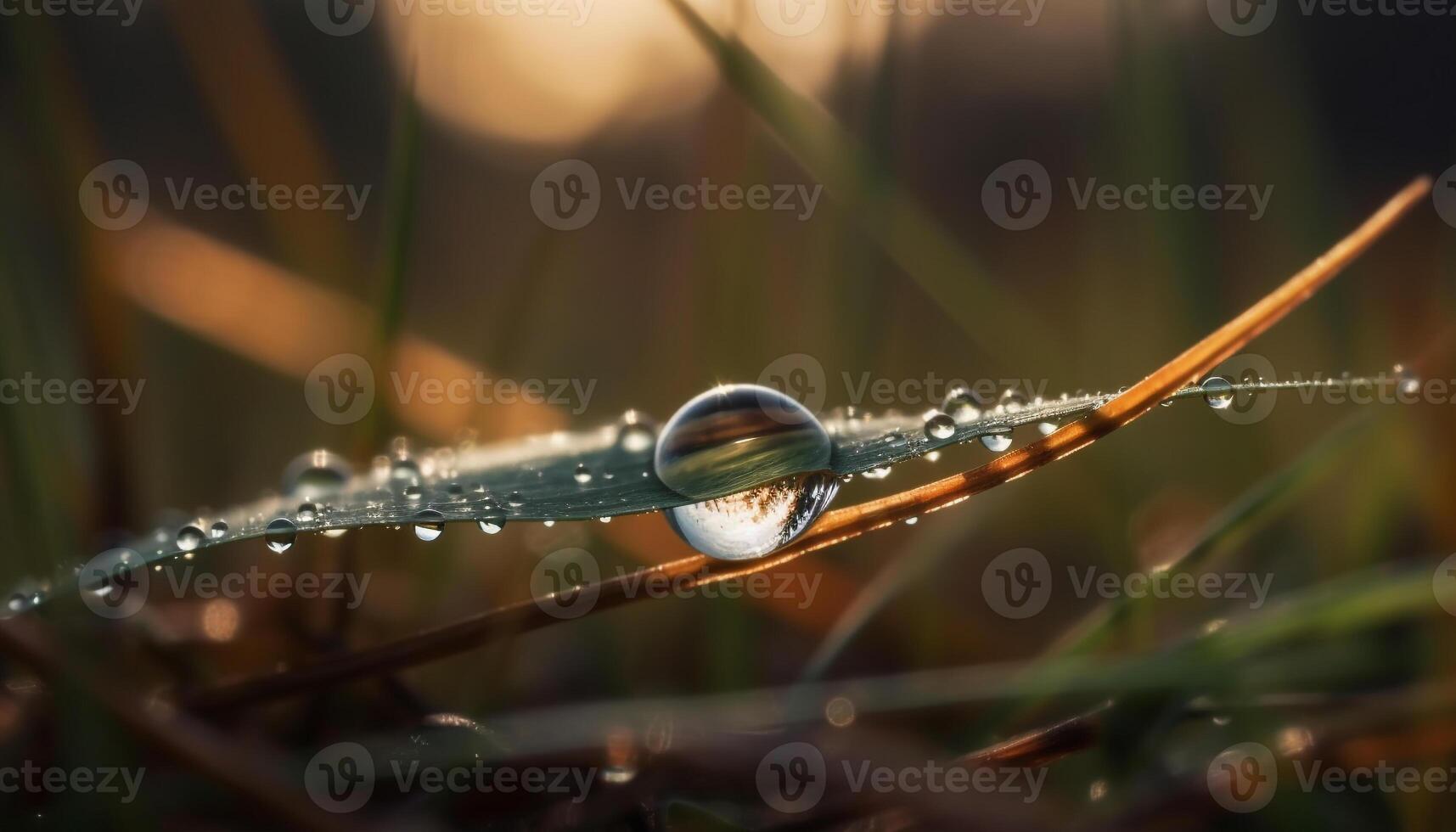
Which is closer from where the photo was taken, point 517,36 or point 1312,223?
point 1312,223

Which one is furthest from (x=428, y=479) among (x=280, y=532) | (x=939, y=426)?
(x=939, y=426)

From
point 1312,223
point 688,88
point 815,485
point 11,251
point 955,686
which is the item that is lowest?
point 955,686

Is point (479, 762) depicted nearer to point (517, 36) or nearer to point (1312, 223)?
point (1312, 223)

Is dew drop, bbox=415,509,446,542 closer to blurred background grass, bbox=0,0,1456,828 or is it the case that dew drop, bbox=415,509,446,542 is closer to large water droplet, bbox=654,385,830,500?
→ large water droplet, bbox=654,385,830,500

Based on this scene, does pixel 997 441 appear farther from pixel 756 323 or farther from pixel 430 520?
pixel 756 323

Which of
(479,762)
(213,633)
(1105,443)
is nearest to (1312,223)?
(1105,443)

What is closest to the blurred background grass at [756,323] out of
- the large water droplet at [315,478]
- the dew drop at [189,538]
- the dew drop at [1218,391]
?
the large water droplet at [315,478]

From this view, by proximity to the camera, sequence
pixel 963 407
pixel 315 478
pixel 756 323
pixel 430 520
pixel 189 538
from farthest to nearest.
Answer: pixel 756 323
pixel 315 478
pixel 963 407
pixel 189 538
pixel 430 520
